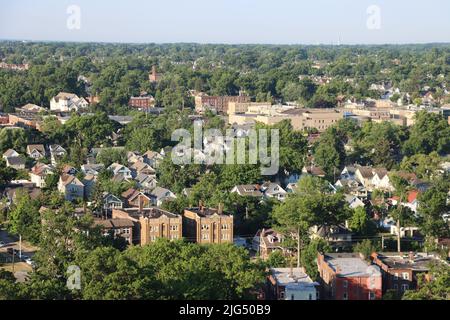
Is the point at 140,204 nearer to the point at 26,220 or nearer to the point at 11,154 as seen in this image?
the point at 26,220

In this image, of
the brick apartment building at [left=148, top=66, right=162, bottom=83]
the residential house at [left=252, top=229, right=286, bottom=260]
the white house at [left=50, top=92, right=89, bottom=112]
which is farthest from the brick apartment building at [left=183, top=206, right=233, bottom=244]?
the brick apartment building at [left=148, top=66, right=162, bottom=83]

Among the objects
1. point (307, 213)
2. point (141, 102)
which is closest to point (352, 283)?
point (307, 213)

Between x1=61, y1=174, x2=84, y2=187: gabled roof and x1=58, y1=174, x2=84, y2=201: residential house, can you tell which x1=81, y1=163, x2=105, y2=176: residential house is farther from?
x1=58, y1=174, x2=84, y2=201: residential house

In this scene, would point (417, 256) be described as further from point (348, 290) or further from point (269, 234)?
point (269, 234)

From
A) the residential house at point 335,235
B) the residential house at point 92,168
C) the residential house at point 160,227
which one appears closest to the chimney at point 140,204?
the residential house at point 160,227

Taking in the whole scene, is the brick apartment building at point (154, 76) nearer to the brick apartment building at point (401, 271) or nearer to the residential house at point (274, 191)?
the residential house at point (274, 191)
